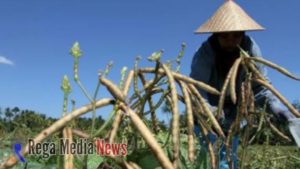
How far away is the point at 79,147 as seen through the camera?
131cm

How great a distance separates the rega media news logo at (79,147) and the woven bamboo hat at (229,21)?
2039mm

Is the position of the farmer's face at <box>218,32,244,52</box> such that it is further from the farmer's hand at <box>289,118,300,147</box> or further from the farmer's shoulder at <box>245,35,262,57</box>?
the farmer's hand at <box>289,118,300,147</box>

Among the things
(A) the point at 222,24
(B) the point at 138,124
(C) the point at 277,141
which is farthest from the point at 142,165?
(C) the point at 277,141

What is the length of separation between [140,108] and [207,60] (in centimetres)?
228

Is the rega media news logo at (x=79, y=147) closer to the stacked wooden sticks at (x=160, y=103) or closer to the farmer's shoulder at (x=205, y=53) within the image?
the stacked wooden sticks at (x=160, y=103)

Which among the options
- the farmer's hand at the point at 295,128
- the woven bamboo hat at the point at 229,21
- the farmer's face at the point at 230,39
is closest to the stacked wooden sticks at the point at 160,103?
the farmer's hand at the point at 295,128

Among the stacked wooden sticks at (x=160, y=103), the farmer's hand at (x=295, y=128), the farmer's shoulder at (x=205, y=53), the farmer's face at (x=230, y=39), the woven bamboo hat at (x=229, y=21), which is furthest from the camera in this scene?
the farmer's shoulder at (x=205, y=53)

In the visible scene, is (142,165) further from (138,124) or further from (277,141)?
(277,141)

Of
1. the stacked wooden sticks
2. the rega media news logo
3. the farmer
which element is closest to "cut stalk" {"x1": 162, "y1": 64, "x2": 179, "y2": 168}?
the stacked wooden sticks

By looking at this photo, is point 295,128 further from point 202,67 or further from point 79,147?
point 202,67

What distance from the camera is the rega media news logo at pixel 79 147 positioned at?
43.4 inches

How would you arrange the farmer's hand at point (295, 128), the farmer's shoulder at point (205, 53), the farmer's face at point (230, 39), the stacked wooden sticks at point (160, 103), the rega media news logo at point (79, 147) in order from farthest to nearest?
the farmer's shoulder at point (205, 53), the farmer's face at point (230, 39), the farmer's hand at point (295, 128), the rega media news logo at point (79, 147), the stacked wooden sticks at point (160, 103)

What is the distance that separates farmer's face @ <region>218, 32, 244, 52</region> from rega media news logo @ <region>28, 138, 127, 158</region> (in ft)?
7.09

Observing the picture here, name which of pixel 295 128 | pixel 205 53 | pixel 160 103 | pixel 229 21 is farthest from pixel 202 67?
pixel 160 103
